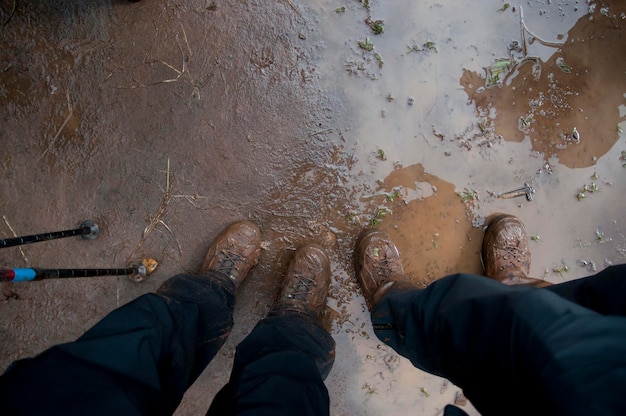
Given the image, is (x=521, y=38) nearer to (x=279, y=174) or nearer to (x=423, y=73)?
(x=423, y=73)

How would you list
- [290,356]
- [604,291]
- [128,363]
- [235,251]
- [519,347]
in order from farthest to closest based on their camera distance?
1. [235,251]
2. [290,356]
3. [604,291]
4. [128,363]
5. [519,347]

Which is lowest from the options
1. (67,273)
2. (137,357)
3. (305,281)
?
(305,281)

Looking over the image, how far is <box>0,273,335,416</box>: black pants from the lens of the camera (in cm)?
115

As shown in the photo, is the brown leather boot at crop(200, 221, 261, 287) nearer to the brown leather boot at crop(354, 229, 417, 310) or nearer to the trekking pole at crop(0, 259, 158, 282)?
the trekking pole at crop(0, 259, 158, 282)

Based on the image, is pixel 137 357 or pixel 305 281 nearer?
pixel 137 357

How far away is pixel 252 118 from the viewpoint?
90.0 inches

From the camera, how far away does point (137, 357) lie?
1353 mm

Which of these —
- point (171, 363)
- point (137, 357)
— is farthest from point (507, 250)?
point (137, 357)

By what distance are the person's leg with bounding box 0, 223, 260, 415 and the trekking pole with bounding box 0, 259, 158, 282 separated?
23 centimetres

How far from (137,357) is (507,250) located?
80.7 inches

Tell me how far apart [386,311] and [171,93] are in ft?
5.82

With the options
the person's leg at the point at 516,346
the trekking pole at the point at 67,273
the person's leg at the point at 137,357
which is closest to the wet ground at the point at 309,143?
the trekking pole at the point at 67,273

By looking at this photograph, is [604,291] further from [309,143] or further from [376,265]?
[309,143]

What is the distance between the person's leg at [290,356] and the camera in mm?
1438
